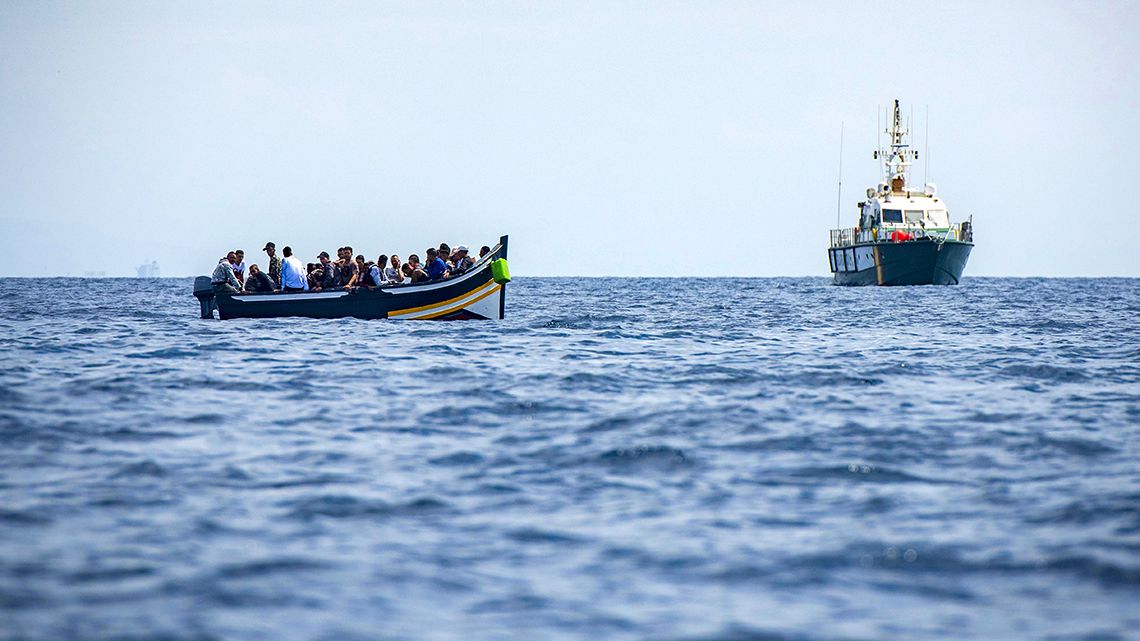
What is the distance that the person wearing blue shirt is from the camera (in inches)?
1061

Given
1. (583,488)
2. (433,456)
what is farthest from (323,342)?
(583,488)

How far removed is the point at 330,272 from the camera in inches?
1085

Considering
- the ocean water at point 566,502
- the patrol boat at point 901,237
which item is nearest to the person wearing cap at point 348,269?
the ocean water at point 566,502

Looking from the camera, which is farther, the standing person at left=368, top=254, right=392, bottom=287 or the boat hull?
the boat hull

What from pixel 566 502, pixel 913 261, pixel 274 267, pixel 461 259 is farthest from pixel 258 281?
pixel 913 261

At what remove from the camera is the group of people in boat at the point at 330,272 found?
27.0 m

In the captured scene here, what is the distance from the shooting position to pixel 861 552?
6.65 meters

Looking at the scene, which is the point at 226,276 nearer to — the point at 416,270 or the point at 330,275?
the point at 330,275

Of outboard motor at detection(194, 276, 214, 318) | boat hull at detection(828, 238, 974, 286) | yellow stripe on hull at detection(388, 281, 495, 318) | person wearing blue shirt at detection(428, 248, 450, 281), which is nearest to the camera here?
person wearing blue shirt at detection(428, 248, 450, 281)

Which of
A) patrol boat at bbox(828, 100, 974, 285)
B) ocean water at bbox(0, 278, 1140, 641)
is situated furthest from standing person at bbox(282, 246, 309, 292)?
patrol boat at bbox(828, 100, 974, 285)

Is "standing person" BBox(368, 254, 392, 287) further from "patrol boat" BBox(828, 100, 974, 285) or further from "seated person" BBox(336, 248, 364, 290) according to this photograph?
"patrol boat" BBox(828, 100, 974, 285)

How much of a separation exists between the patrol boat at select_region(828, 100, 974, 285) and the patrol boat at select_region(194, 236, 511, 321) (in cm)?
4089

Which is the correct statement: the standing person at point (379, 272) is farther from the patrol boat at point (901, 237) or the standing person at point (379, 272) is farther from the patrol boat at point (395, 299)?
the patrol boat at point (901, 237)

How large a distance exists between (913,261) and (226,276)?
44.9 meters
